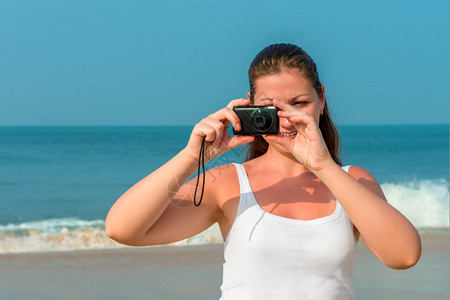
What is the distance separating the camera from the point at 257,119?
198 centimetres

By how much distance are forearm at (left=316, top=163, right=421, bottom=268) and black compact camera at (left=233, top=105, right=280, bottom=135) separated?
0.64ft

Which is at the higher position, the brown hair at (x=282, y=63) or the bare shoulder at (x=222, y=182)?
the brown hair at (x=282, y=63)

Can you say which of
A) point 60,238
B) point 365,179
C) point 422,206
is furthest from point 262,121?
point 422,206

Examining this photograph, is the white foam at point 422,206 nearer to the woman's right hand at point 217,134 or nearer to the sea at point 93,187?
the sea at point 93,187

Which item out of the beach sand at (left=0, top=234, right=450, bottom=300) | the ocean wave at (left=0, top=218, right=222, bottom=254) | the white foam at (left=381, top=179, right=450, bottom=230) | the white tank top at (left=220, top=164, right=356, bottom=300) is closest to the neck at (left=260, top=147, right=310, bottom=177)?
the white tank top at (left=220, top=164, right=356, bottom=300)

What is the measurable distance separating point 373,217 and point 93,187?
49.2 ft

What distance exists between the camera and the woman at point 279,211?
196 cm

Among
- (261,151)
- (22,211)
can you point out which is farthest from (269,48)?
(22,211)

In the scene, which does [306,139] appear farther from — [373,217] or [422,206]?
[422,206]

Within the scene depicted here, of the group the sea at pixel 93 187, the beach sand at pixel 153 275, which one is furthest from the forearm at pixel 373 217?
the beach sand at pixel 153 275

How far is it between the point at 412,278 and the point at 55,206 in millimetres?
8856

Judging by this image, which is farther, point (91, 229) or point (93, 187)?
point (93, 187)

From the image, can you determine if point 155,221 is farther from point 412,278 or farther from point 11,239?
point 11,239

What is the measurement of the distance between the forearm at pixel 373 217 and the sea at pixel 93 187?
17.8 inches
